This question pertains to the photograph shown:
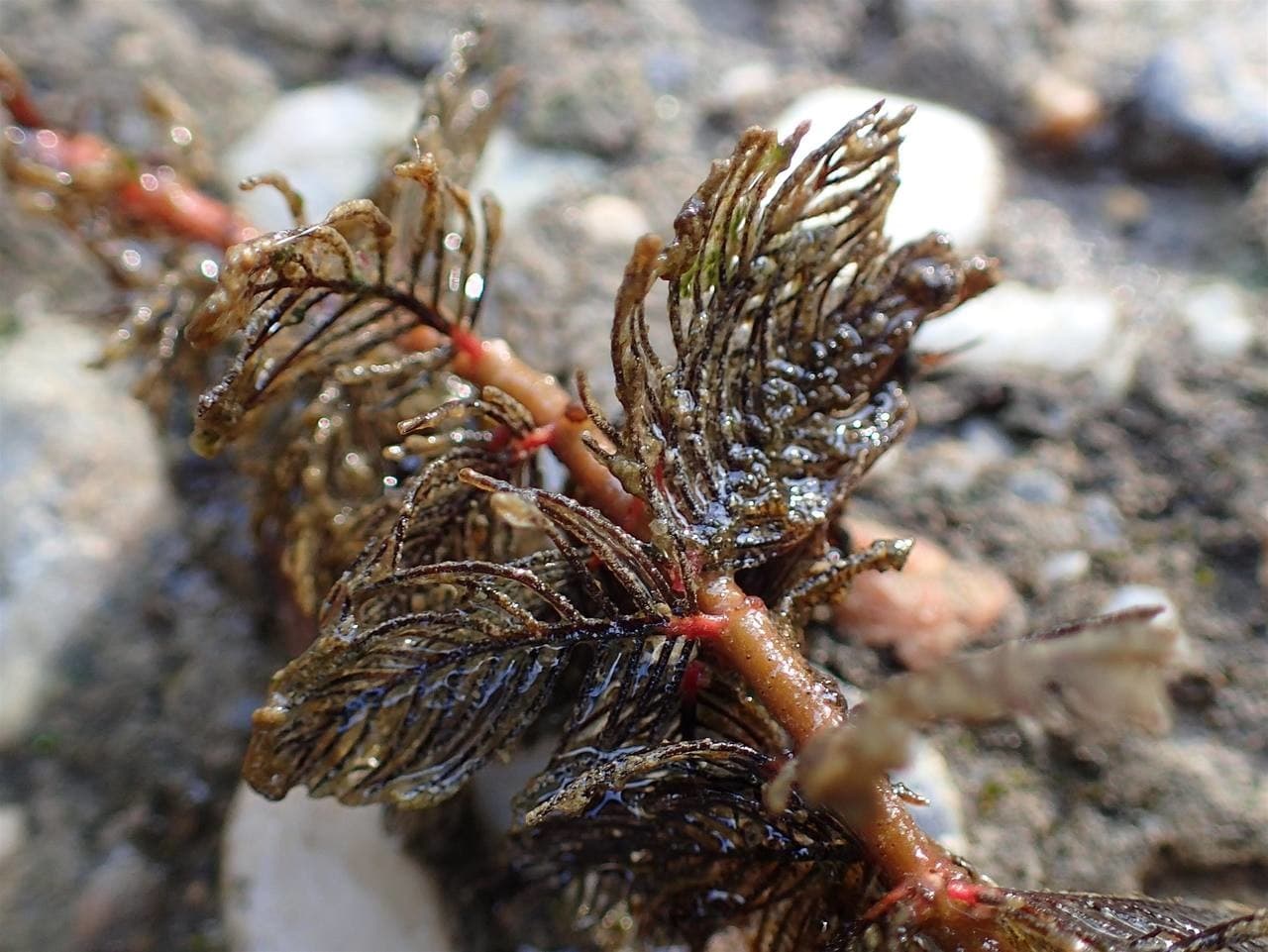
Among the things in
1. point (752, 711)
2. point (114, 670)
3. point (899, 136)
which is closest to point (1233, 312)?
point (899, 136)

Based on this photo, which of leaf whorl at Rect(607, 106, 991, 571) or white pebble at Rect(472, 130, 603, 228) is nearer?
leaf whorl at Rect(607, 106, 991, 571)

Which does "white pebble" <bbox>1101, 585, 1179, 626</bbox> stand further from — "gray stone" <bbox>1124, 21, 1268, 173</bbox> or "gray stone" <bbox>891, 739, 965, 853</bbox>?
"gray stone" <bbox>1124, 21, 1268, 173</bbox>

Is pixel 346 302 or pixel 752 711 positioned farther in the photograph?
pixel 346 302

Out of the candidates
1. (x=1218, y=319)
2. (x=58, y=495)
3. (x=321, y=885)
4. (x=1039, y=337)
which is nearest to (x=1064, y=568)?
(x=1039, y=337)

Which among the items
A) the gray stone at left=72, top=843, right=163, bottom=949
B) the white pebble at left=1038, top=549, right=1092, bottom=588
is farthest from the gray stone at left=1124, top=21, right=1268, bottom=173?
the gray stone at left=72, top=843, right=163, bottom=949

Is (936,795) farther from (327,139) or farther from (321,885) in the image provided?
(327,139)

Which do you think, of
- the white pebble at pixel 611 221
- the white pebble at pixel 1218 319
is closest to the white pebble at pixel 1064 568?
the white pebble at pixel 1218 319

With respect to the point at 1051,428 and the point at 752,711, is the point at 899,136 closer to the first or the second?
the point at 752,711
